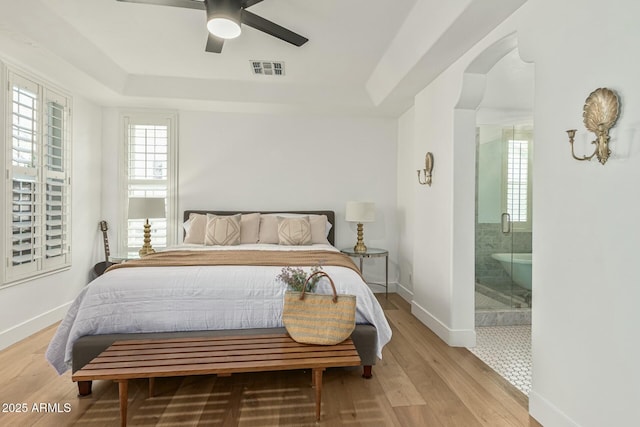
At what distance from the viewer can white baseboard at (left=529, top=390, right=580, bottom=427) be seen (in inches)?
68.7

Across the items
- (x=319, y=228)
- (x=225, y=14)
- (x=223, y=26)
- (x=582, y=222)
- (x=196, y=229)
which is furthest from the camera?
(x=319, y=228)

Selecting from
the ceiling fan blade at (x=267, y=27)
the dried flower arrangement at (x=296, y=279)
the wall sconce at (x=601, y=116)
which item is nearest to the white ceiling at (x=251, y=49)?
the ceiling fan blade at (x=267, y=27)

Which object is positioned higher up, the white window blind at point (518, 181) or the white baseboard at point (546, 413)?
the white window blind at point (518, 181)

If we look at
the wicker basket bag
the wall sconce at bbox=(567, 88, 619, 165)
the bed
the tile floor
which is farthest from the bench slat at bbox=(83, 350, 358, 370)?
the wall sconce at bbox=(567, 88, 619, 165)

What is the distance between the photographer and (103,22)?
2.93 metres

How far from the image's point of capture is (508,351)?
2875 mm

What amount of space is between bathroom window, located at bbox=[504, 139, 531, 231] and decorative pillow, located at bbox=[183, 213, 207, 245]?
3.89 metres

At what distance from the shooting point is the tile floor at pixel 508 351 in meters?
2.45

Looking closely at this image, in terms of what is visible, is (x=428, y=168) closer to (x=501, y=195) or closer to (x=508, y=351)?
(x=501, y=195)

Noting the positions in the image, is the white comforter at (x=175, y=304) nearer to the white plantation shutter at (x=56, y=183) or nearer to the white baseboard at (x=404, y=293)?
the white plantation shutter at (x=56, y=183)

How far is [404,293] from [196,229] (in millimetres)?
2794

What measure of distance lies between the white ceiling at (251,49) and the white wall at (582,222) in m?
0.54

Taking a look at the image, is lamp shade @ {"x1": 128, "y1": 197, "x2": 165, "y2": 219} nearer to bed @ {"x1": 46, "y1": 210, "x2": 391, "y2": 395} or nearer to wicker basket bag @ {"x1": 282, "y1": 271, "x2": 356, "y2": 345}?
bed @ {"x1": 46, "y1": 210, "x2": 391, "y2": 395}

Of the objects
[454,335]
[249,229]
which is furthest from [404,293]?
[249,229]
